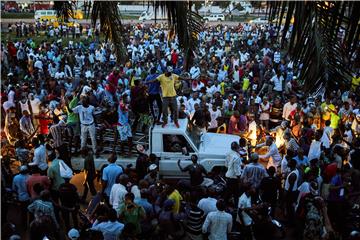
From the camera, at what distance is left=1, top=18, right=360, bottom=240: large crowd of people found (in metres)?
7.34

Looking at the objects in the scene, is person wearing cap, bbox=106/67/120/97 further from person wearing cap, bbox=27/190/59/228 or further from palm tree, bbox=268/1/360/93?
palm tree, bbox=268/1/360/93

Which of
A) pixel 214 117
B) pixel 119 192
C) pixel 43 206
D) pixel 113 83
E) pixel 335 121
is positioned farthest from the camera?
pixel 113 83

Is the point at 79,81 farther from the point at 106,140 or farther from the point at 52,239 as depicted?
the point at 52,239

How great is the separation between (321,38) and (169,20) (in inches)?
55.2

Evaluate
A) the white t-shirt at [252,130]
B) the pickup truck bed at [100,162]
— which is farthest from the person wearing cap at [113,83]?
the white t-shirt at [252,130]

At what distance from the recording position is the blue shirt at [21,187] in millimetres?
8320

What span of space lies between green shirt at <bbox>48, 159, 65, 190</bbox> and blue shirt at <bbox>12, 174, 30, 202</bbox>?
0.49m

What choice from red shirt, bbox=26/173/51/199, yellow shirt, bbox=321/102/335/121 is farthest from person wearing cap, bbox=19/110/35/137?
yellow shirt, bbox=321/102/335/121

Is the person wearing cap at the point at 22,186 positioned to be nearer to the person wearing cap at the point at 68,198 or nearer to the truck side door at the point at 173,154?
the person wearing cap at the point at 68,198

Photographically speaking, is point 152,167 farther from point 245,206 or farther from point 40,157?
point 40,157

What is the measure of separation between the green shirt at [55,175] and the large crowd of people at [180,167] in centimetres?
2

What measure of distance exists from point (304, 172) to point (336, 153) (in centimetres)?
116

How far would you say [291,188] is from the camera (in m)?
8.71

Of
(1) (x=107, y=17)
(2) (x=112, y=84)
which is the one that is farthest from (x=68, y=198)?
(2) (x=112, y=84)
